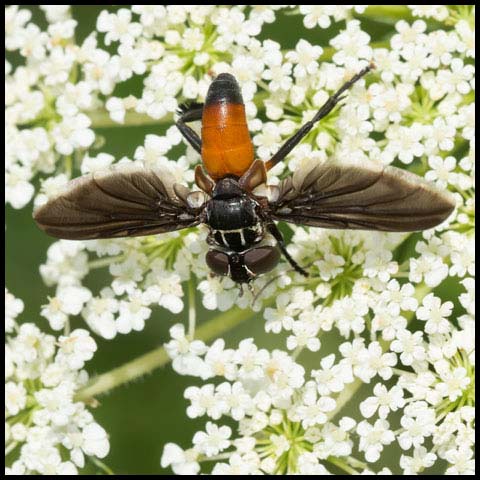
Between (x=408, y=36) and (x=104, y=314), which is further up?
(x=408, y=36)

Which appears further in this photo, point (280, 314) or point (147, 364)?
point (147, 364)

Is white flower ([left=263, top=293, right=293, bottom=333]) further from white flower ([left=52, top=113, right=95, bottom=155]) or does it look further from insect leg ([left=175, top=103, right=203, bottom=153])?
white flower ([left=52, top=113, right=95, bottom=155])

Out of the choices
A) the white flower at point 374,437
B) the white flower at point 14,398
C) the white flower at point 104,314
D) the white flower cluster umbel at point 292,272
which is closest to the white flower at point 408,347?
the white flower cluster umbel at point 292,272

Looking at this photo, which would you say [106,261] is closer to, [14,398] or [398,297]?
[14,398]

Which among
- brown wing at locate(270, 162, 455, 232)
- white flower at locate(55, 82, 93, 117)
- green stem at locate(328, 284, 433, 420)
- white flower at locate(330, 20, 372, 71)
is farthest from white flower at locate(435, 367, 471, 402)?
white flower at locate(55, 82, 93, 117)

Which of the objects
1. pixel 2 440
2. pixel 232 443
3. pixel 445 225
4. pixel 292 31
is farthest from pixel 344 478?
pixel 292 31

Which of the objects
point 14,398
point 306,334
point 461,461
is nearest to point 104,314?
point 14,398

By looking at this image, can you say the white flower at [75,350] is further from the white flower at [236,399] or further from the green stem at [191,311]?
the white flower at [236,399]
